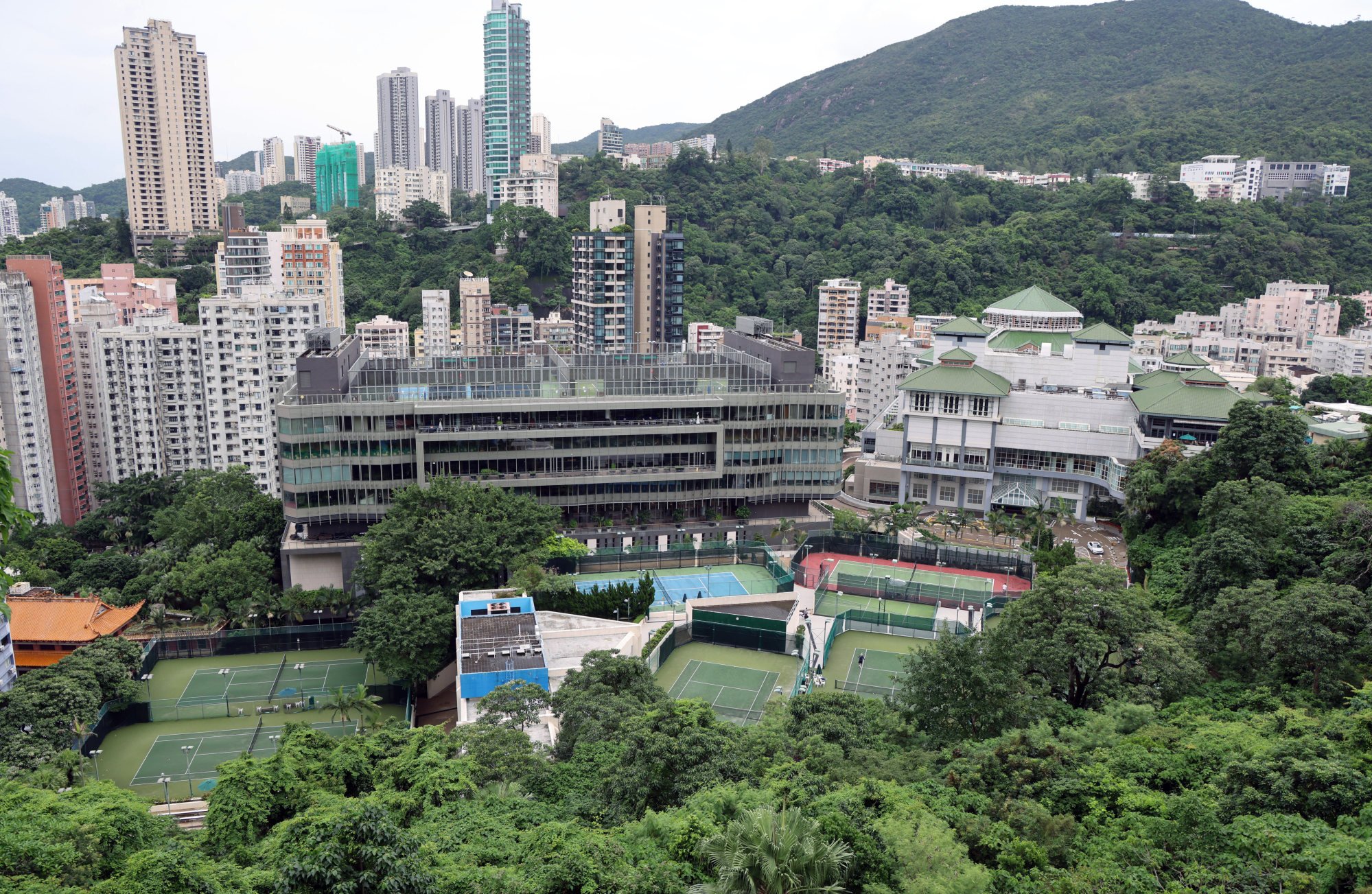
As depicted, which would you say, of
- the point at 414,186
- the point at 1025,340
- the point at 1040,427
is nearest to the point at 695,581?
the point at 1040,427

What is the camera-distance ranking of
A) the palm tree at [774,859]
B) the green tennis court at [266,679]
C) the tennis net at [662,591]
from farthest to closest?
the tennis net at [662,591]
the green tennis court at [266,679]
the palm tree at [774,859]

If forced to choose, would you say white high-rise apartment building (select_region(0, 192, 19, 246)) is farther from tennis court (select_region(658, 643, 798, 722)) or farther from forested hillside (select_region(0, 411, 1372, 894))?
tennis court (select_region(658, 643, 798, 722))

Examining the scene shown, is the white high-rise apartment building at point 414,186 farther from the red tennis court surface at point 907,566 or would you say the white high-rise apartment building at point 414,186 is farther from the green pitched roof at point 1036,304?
the red tennis court surface at point 907,566

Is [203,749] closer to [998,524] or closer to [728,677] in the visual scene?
[728,677]

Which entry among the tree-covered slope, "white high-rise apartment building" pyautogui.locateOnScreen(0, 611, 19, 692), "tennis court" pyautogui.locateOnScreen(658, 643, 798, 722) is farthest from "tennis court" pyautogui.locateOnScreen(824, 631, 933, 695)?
the tree-covered slope

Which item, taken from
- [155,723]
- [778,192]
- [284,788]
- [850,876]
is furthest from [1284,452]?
[778,192]

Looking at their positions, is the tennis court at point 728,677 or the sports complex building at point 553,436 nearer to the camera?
the tennis court at point 728,677

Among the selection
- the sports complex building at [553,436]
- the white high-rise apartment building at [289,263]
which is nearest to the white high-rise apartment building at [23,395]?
the sports complex building at [553,436]
